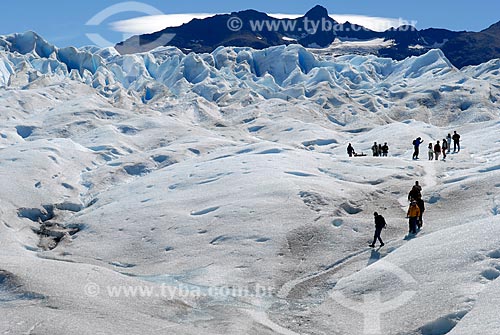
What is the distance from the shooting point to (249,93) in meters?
98.2

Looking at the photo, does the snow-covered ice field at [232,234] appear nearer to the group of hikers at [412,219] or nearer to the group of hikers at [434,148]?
the group of hikers at [412,219]

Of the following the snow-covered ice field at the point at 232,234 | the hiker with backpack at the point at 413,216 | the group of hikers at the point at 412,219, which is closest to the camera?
the snow-covered ice field at the point at 232,234

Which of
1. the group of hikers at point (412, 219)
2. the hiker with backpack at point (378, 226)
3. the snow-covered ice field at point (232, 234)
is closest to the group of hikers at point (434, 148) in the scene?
the snow-covered ice field at point (232, 234)

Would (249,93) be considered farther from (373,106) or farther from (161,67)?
(161,67)

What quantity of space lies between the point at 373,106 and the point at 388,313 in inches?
3156

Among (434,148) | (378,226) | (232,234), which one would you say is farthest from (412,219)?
(434,148)

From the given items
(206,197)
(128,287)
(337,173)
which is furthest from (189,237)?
(337,173)

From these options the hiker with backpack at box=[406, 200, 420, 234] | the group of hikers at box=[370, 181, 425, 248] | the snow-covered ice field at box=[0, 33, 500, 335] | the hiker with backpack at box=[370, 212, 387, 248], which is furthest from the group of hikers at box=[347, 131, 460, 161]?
the hiker with backpack at box=[370, 212, 387, 248]

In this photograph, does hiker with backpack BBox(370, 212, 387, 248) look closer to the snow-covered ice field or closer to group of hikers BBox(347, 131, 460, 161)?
the snow-covered ice field

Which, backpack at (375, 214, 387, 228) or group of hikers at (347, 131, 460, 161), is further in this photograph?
group of hikers at (347, 131, 460, 161)

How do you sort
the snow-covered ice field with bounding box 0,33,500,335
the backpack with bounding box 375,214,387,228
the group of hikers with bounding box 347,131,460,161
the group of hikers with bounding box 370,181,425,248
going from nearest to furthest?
the snow-covered ice field with bounding box 0,33,500,335, the backpack with bounding box 375,214,387,228, the group of hikers with bounding box 370,181,425,248, the group of hikers with bounding box 347,131,460,161

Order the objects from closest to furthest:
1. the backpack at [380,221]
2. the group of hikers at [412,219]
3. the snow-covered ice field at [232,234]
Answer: the snow-covered ice field at [232,234] < the backpack at [380,221] < the group of hikers at [412,219]

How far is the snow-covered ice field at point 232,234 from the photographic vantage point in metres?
15.3

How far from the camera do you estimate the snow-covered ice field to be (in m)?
15.3
